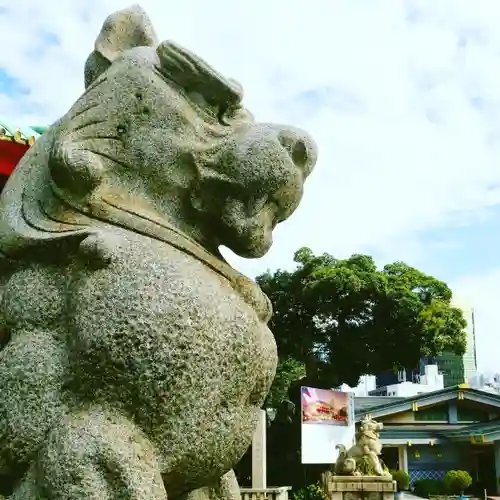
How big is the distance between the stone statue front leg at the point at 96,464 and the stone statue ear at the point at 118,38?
140 centimetres

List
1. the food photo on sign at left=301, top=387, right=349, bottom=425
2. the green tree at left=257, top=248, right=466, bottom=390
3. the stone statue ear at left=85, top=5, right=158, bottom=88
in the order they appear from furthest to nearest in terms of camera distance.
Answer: the green tree at left=257, top=248, right=466, bottom=390
the food photo on sign at left=301, top=387, right=349, bottom=425
the stone statue ear at left=85, top=5, right=158, bottom=88

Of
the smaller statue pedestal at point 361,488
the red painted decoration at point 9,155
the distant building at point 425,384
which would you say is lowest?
the smaller statue pedestal at point 361,488

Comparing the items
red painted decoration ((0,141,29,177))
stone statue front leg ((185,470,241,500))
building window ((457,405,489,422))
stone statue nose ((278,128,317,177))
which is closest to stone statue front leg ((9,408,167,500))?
stone statue front leg ((185,470,241,500))

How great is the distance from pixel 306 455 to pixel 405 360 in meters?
8.74

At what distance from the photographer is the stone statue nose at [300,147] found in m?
2.35

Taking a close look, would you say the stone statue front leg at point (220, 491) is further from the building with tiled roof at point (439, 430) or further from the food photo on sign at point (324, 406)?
the building with tiled roof at point (439, 430)

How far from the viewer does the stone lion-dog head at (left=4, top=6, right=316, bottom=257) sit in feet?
7.45

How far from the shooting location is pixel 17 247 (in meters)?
2.23

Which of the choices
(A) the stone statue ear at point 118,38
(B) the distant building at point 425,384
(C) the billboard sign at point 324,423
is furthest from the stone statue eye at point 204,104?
(B) the distant building at point 425,384

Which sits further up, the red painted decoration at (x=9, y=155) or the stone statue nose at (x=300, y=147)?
the red painted decoration at (x=9, y=155)

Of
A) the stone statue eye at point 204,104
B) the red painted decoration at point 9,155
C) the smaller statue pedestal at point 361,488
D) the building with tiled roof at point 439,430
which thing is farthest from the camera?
the building with tiled roof at point 439,430

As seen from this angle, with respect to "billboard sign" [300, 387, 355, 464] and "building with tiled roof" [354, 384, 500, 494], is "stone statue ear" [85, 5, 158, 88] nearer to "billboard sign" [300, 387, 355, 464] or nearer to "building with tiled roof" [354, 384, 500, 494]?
"billboard sign" [300, 387, 355, 464]

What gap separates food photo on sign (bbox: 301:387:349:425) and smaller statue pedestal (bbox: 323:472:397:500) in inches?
55.1

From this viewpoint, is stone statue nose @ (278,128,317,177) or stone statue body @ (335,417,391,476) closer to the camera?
stone statue nose @ (278,128,317,177)
